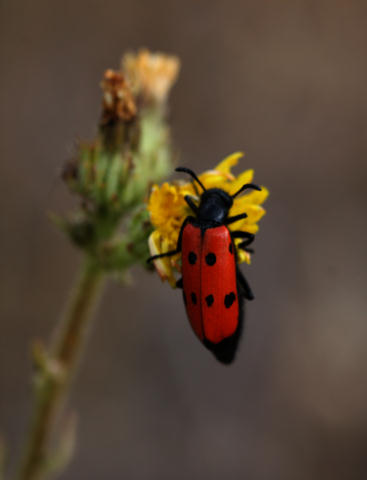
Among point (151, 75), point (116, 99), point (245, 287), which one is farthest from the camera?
point (151, 75)

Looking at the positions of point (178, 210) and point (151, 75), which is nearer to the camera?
point (178, 210)

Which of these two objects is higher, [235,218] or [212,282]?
[235,218]

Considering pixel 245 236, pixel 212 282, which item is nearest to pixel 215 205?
pixel 245 236

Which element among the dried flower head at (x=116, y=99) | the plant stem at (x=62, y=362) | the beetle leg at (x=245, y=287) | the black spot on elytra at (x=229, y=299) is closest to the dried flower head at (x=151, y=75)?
the dried flower head at (x=116, y=99)

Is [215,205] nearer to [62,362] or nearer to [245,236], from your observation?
[245,236]

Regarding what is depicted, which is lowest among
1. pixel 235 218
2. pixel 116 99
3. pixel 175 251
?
pixel 175 251

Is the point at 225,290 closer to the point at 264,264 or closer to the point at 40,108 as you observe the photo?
the point at 264,264

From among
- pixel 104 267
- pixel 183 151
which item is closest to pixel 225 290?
pixel 104 267
